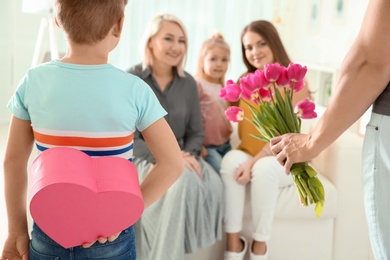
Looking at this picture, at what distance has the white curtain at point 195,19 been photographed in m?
4.85

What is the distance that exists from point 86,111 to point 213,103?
189 cm

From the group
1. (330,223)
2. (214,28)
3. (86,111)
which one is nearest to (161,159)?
(86,111)

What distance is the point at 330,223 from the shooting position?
2.61m

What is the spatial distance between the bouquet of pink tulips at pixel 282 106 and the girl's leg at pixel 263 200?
1007 mm

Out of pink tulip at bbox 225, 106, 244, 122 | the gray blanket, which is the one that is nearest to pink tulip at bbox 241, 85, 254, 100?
pink tulip at bbox 225, 106, 244, 122

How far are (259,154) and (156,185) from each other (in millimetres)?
1519

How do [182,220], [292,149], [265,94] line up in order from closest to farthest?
[292,149] < [265,94] < [182,220]

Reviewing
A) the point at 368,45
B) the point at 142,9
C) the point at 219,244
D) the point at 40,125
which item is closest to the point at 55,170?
the point at 40,125

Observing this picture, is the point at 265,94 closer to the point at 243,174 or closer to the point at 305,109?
the point at 305,109

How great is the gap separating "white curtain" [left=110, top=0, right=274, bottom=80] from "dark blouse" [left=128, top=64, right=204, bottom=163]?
2208mm

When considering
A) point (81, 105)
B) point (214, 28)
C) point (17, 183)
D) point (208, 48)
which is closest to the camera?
point (81, 105)

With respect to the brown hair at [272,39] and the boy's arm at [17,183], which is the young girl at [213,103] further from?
the boy's arm at [17,183]

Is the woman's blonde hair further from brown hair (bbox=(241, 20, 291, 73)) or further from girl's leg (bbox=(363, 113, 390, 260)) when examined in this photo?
girl's leg (bbox=(363, 113, 390, 260))

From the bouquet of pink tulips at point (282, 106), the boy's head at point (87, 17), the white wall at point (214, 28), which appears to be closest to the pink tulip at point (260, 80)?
the bouquet of pink tulips at point (282, 106)
